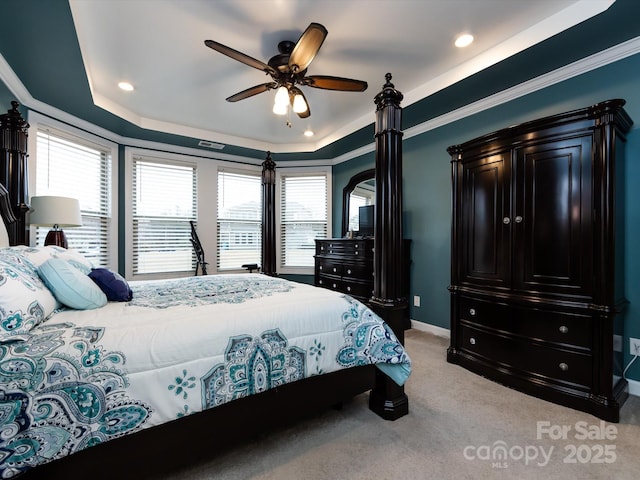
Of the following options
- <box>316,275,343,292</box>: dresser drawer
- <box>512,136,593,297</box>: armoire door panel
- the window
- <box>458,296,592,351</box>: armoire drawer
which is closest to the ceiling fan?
<box>512,136,593,297</box>: armoire door panel

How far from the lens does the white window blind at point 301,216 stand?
5285mm

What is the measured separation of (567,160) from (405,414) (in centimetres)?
202

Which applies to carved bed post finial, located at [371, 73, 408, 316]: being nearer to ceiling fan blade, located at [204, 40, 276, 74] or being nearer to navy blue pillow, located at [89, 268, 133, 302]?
ceiling fan blade, located at [204, 40, 276, 74]

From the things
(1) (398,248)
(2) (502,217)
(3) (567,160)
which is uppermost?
(3) (567,160)

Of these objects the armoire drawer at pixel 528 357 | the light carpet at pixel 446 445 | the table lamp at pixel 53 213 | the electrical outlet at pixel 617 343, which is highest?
the table lamp at pixel 53 213

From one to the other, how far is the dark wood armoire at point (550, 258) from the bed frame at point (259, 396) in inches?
39.1

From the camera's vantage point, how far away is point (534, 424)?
5.96ft

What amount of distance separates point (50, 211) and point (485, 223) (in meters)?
3.72

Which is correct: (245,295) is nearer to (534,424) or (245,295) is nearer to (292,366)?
(292,366)

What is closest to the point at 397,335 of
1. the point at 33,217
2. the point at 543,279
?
the point at 543,279

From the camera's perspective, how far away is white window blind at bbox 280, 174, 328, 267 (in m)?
5.29

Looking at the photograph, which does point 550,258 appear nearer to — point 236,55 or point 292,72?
point 292,72

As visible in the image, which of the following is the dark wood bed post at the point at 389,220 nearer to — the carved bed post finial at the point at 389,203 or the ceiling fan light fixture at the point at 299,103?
the carved bed post finial at the point at 389,203

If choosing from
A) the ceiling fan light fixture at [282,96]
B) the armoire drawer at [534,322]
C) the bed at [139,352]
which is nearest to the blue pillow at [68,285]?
the bed at [139,352]
